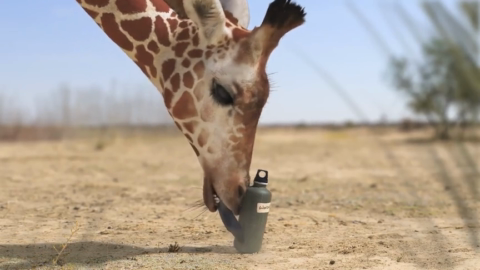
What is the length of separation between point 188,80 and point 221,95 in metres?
0.29

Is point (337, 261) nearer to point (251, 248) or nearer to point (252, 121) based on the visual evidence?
point (251, 248)

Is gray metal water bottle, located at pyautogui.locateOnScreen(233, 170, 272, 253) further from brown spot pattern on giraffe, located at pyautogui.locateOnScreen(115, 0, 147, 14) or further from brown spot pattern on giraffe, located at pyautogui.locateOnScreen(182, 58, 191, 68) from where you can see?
brown spot pattern on giraffe, located at pyautogui.locateOnScreen(115, 0, 147, 14)

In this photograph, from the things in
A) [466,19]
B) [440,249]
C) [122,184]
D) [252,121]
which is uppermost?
[466,19]

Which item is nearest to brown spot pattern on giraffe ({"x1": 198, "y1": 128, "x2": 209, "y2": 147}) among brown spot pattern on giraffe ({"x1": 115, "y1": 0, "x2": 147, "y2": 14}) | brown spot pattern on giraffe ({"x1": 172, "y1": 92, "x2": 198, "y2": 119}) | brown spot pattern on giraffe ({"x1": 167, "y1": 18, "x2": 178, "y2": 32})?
brown spot pattern on giraffe ({"x1": 172, "y1": 92, "x2": 198, "y2": 119})

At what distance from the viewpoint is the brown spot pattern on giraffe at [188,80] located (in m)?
3.64

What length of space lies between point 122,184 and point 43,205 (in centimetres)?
229

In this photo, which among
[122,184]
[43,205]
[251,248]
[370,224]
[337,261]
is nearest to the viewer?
[337,261]

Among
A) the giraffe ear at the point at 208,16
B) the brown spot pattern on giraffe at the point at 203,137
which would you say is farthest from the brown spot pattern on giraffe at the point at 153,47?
the brown spot pattern on giraffe at the point at 203,137

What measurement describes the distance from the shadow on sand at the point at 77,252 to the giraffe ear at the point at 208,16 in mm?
1472

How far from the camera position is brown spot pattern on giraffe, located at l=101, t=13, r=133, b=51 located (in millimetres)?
4180

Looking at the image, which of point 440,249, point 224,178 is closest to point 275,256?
point 224,178

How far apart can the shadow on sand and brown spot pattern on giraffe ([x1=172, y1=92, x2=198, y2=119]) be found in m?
0.93

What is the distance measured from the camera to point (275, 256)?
12.2 ft

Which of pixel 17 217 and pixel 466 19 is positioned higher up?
pixel 466 19
